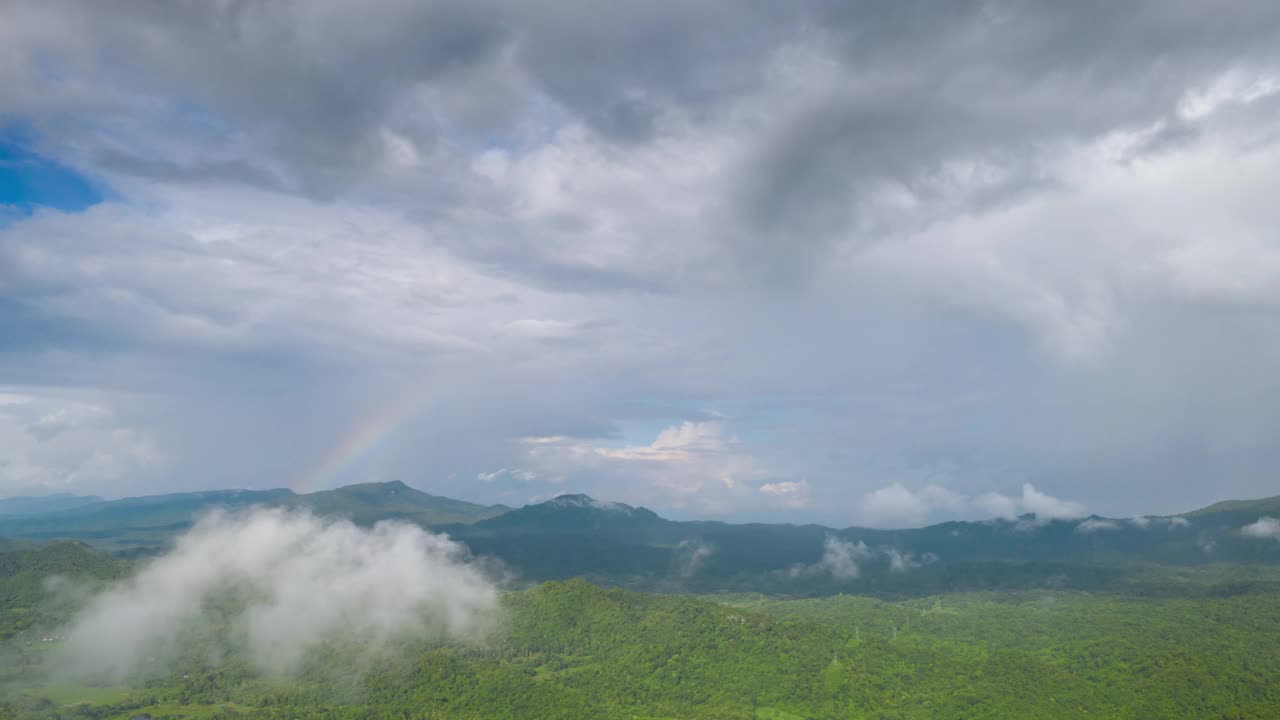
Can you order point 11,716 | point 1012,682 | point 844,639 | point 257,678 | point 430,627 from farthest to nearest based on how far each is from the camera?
point 430,627
point 844,639
point 257,678
point 1012,682
point 11,716

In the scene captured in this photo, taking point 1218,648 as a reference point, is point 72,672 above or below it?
below

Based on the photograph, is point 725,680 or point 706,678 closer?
point 725,680

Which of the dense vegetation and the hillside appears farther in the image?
the dense vegetation

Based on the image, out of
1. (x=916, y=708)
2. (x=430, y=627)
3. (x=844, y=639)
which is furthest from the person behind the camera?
(x=430, y=627)

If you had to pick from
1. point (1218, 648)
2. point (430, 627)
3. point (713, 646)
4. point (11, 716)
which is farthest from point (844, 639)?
point (11, 716)

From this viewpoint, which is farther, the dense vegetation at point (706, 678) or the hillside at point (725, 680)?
the dense vegetation at point (706, 678)

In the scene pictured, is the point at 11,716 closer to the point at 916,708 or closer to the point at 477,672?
the point at 477,672

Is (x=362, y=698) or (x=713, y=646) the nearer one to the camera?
(x=362, y=698)
